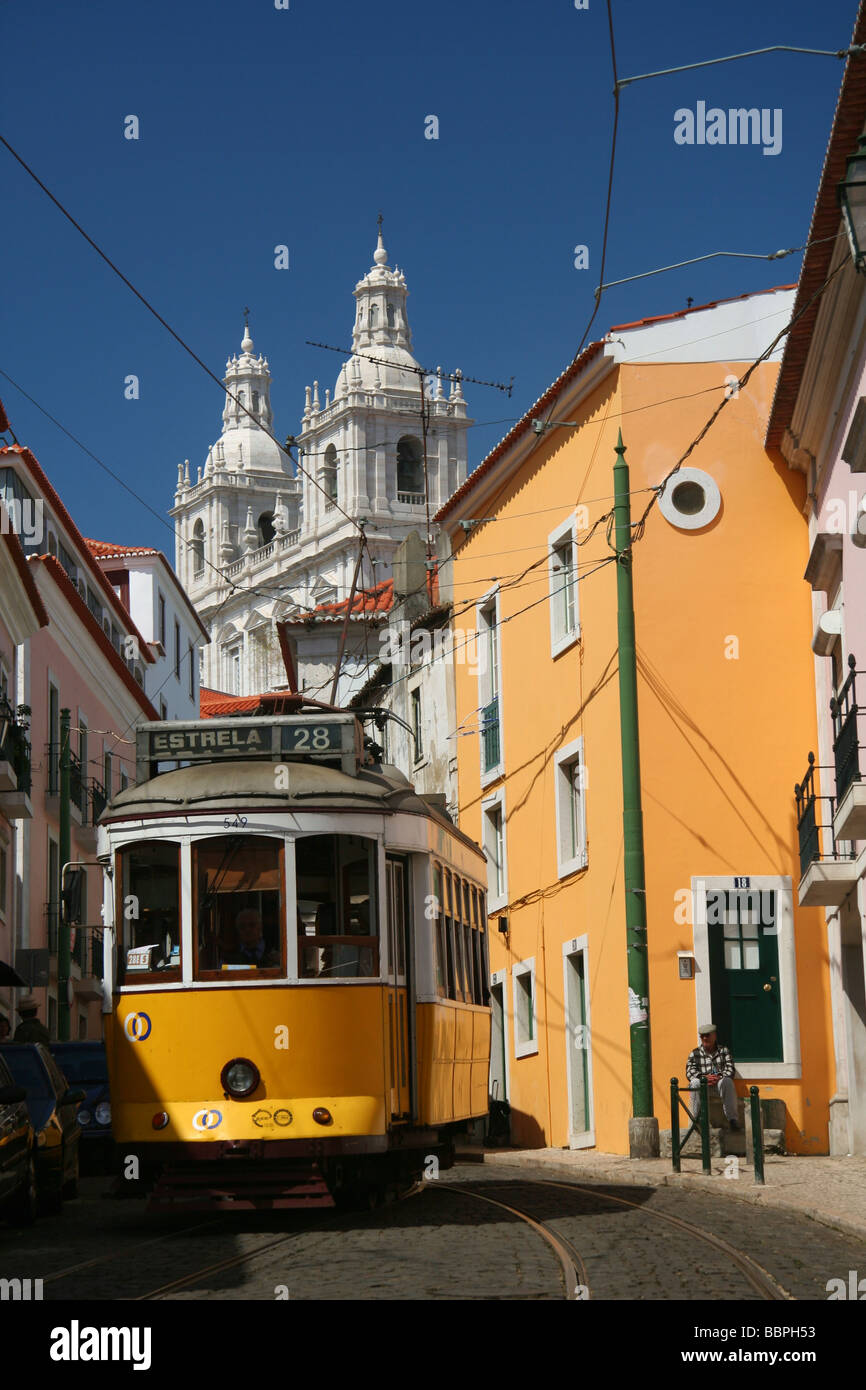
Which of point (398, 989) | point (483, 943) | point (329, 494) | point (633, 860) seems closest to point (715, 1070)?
point (633, 860)

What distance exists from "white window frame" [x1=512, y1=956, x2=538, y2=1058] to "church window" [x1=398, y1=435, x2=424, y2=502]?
75.7 meters

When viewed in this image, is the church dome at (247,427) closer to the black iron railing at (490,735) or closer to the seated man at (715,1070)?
the black iron railing at (490,735)

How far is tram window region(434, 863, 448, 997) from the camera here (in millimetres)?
14686

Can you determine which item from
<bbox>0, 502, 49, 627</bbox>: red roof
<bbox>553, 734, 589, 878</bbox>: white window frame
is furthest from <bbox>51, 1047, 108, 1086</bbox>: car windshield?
<bbox>0, 502, 49, 627</bbox>: red roof

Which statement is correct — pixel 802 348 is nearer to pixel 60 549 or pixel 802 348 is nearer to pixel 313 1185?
pixel 313 1185

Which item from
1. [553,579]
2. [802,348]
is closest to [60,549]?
[553,579]

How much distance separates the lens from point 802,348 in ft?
70.7

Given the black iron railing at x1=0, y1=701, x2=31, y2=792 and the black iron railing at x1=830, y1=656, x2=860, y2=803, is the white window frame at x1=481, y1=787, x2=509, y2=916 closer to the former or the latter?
the black iron railing at x1=0, y1=701, x2=31, y2=792

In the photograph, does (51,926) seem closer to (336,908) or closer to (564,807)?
(564,807)

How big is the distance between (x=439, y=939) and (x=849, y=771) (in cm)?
634

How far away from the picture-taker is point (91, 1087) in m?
22.4

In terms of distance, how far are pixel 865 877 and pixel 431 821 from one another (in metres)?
7.39
